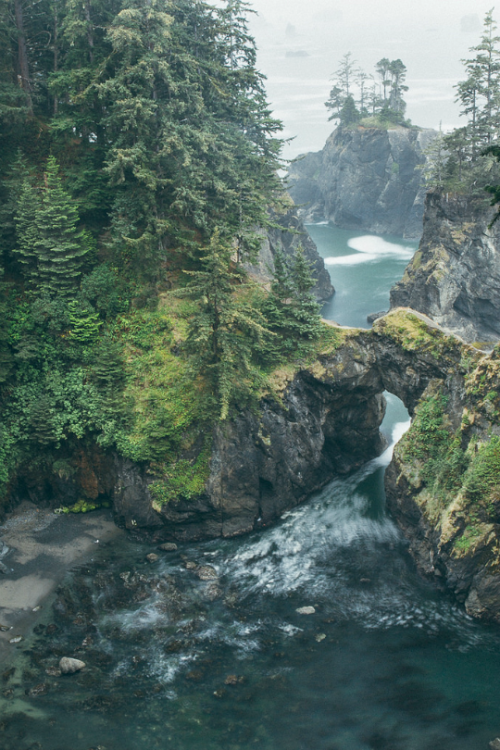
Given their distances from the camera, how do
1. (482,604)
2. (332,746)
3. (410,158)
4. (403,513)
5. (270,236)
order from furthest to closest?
(410,158)
(270,236)
(403,513)
(482,604)
(332,746)

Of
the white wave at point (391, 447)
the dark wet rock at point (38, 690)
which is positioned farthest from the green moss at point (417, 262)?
the dark wet rock at point (38, 690)

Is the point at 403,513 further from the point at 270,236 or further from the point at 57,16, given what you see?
the point at 57,16

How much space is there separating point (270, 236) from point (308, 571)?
36.5 meters

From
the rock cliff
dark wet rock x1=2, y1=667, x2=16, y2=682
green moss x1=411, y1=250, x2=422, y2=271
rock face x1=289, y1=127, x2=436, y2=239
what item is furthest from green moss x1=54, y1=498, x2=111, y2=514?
rock face x1=289, y1=127, x2=436, y2=239

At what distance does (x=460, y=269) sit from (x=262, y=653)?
4396cm

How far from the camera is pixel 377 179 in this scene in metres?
100

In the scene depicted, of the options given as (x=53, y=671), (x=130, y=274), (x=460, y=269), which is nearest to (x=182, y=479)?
(x=53, y=671)

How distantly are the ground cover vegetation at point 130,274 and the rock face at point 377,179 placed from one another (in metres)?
63.6

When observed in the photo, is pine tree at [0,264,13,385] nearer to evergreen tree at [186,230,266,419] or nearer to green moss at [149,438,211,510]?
green moss at [149,438,211,510]

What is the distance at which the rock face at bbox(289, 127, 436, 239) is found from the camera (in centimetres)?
9614

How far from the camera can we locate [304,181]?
127 metres

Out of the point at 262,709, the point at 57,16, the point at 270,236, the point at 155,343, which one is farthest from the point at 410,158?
the point at 262,709

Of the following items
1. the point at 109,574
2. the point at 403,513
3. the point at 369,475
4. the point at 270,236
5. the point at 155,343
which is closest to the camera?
the point at 109,574

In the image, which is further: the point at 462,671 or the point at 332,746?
the point at 462,671
